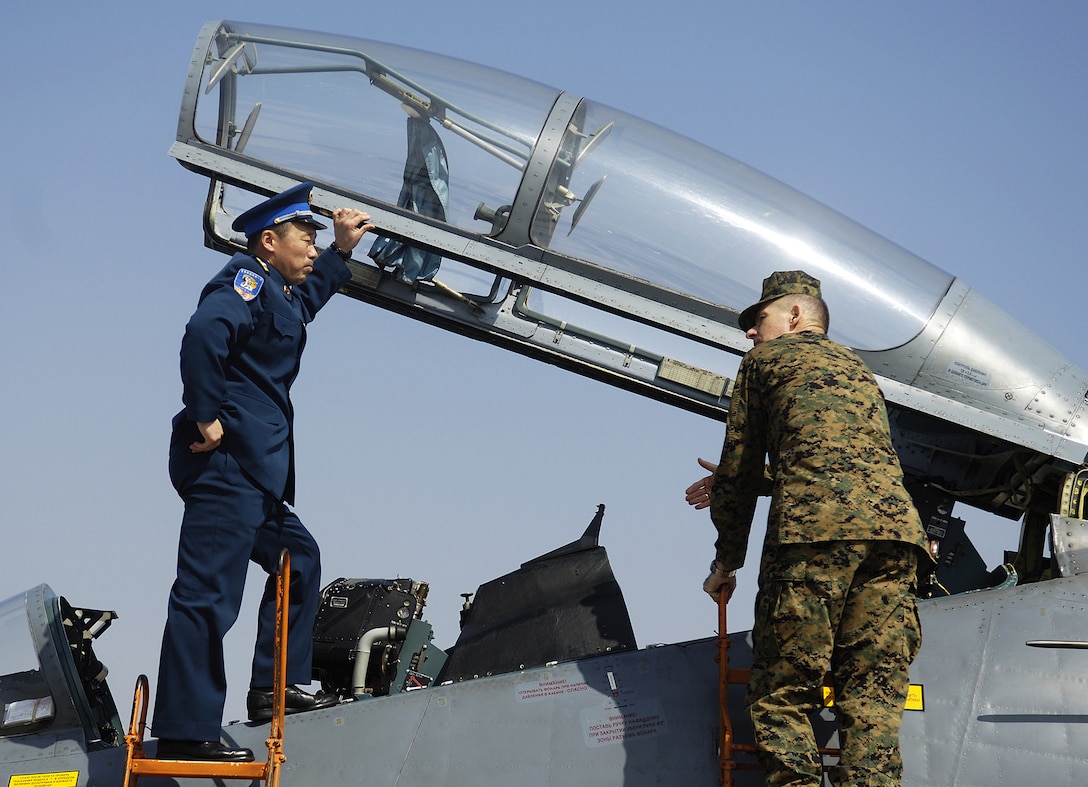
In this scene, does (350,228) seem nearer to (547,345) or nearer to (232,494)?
(547,345)

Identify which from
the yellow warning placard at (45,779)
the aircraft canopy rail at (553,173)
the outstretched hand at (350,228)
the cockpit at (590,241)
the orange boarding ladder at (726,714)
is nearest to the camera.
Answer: the orange boarding ladder at (726,714)

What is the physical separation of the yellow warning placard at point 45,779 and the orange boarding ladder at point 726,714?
2325 millimetres

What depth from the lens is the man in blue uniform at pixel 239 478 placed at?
399 centimetres

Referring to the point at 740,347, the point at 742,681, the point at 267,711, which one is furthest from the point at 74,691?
the point at 740,347

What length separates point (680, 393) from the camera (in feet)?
17.3

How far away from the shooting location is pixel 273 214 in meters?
4.65

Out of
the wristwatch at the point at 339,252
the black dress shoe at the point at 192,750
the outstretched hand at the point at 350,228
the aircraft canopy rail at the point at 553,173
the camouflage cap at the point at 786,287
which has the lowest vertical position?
the black dress shoe at the point at 192,750

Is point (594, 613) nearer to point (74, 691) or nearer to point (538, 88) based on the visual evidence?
point (74, 691)

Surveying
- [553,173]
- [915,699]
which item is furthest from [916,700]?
[553,173]

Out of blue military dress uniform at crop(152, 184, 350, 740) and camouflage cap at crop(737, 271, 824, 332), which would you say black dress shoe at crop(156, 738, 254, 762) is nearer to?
blue military dress uniform at crop(152, 184, 350, 740)

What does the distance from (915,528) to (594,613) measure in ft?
5.17

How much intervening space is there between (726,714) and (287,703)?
5.33ft

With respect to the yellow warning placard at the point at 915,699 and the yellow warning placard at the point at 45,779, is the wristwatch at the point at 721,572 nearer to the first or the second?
the yellow warning placard at the point at 915,699

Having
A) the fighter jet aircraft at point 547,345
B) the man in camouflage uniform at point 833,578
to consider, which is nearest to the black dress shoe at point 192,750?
the fighter jet aircraft at point 547,345
